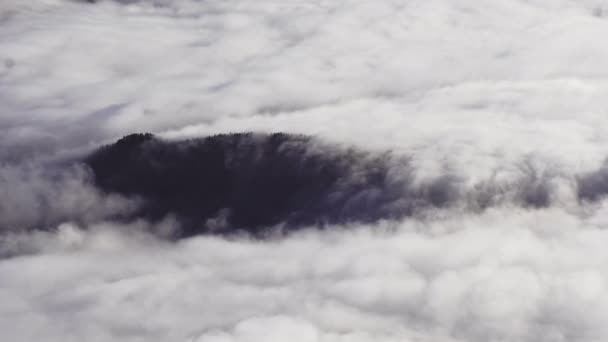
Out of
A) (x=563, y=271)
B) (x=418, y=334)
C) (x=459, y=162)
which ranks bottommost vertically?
(x=418, y=334)

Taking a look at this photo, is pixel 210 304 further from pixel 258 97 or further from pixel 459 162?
pixel 258 97

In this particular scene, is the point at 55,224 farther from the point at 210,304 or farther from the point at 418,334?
the point at 418,334

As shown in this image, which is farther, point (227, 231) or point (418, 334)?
point (227, 231)

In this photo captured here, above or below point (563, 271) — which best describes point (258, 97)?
above

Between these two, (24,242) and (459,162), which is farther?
(24,242)

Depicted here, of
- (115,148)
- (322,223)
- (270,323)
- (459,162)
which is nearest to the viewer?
(270,323)

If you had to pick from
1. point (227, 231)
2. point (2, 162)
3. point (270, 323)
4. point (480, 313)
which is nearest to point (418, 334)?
point (480, 313)

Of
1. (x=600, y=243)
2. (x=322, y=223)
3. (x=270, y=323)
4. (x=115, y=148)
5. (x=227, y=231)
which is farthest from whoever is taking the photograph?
(x=115, y=148)

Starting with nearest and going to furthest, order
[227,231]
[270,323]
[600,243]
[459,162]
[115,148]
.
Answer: [270,323], [600,243], [459,162], [227,231], [115,148]

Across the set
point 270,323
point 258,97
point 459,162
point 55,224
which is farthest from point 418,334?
point 55,224
